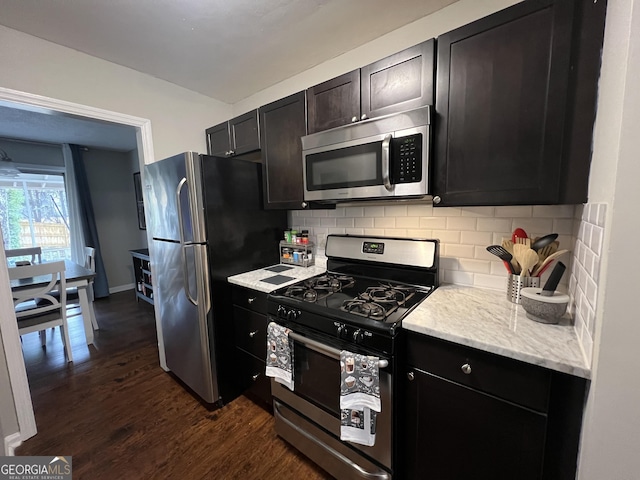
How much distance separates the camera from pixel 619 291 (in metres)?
0.68

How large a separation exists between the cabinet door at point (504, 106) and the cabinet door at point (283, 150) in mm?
892

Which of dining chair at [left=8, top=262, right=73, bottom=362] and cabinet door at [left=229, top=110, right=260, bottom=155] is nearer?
cabinet door at [left=229, top=110, right=260, bottom=155]

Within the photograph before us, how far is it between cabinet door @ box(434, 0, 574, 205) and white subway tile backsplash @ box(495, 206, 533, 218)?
1.09 feet

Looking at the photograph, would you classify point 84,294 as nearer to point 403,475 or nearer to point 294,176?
point 294,176

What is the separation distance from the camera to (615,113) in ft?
2.32

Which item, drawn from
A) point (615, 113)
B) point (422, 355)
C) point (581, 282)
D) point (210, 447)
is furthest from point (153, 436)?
point (615, 113)

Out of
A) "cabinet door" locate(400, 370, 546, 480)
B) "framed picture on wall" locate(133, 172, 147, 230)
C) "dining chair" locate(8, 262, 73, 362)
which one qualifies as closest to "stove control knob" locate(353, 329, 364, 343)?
"cabinet door" locate(400, 370, 546, 480)

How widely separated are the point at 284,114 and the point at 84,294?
9.83ft

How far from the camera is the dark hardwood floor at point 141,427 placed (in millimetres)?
1458

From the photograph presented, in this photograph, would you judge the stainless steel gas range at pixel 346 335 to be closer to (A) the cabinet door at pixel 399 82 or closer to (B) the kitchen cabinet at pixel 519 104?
(B) the kitchen cabinet at pixel 519 104

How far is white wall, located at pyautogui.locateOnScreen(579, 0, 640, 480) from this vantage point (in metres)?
0.65

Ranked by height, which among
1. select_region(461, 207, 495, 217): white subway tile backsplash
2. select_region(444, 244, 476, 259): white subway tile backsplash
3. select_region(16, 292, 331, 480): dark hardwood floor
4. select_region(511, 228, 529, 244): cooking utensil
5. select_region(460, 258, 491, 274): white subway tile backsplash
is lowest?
select_region(16, 292, 331, 480): dark hardwood floor

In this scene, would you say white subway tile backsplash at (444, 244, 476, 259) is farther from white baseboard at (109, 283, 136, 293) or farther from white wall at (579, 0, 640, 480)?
white baseboard at (109, 283, 136, 293)

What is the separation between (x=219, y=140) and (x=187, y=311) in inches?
60.0
